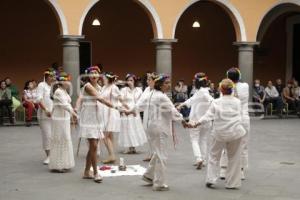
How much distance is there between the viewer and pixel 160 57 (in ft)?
57.6

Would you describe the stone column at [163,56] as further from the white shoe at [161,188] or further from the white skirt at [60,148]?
the white shoe at [161,188]

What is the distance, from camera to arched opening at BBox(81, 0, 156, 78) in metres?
20.1

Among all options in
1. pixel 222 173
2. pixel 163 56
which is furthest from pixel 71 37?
pixel 222 173

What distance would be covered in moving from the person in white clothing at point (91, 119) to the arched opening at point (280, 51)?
52.0 feet

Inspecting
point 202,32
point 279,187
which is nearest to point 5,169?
point 279,187

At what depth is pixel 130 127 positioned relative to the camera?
11117 mm

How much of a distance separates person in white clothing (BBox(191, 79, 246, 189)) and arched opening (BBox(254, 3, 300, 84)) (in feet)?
51.8

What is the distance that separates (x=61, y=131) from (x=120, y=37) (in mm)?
12127

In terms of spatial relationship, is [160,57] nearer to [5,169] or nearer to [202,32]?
[202,32]

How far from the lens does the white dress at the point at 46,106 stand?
9.29 m

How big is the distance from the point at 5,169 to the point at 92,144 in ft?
6.31

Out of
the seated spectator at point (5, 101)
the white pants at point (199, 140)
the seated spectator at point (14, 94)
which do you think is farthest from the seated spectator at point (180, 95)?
the white pants at point (199, 140)

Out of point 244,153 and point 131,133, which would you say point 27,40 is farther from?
point 244,153

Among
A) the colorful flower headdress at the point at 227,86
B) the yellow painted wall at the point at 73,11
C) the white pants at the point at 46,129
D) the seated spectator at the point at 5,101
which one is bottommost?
the white pants at the point at 46,129
